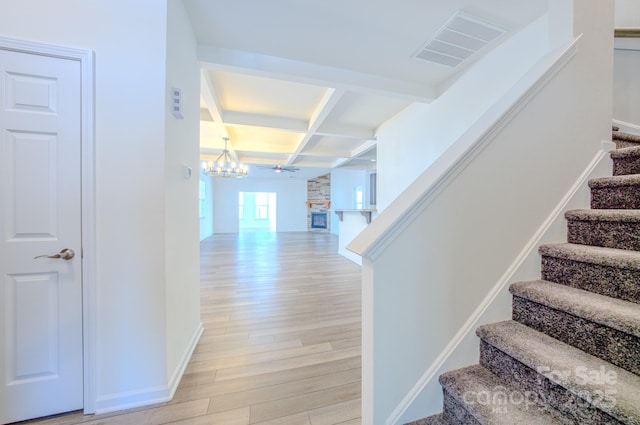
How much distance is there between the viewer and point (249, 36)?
2135 mm

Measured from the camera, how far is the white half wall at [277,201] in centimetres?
1041

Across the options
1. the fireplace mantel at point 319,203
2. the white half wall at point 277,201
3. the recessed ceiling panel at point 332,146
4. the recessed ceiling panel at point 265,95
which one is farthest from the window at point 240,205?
the recessed ceiling panel at point 265,95

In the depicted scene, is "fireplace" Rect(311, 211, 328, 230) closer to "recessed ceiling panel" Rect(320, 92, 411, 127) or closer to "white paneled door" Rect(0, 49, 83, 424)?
"recessed ceiling panel" Rect(320, 92, 411, 127)

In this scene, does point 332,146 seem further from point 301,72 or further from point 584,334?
point 584,334

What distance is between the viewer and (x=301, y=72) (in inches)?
97.7

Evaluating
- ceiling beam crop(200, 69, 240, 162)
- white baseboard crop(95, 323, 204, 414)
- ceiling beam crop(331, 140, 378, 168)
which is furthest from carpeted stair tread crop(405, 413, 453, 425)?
ceiling beam crop(331, 140, 378, 168)

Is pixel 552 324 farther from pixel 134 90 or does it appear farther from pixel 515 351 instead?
pixel 134 90

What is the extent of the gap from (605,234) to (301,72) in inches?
103

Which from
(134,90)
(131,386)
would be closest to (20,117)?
(134,90)

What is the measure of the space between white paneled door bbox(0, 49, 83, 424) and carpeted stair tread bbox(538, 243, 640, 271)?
2586 mm

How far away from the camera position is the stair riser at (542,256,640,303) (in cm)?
95

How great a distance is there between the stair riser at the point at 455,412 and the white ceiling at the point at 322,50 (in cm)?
253

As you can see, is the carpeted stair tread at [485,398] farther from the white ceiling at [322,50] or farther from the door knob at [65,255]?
the white ceiling at [322,50]

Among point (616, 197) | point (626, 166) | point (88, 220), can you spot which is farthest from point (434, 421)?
point (88, 220)
